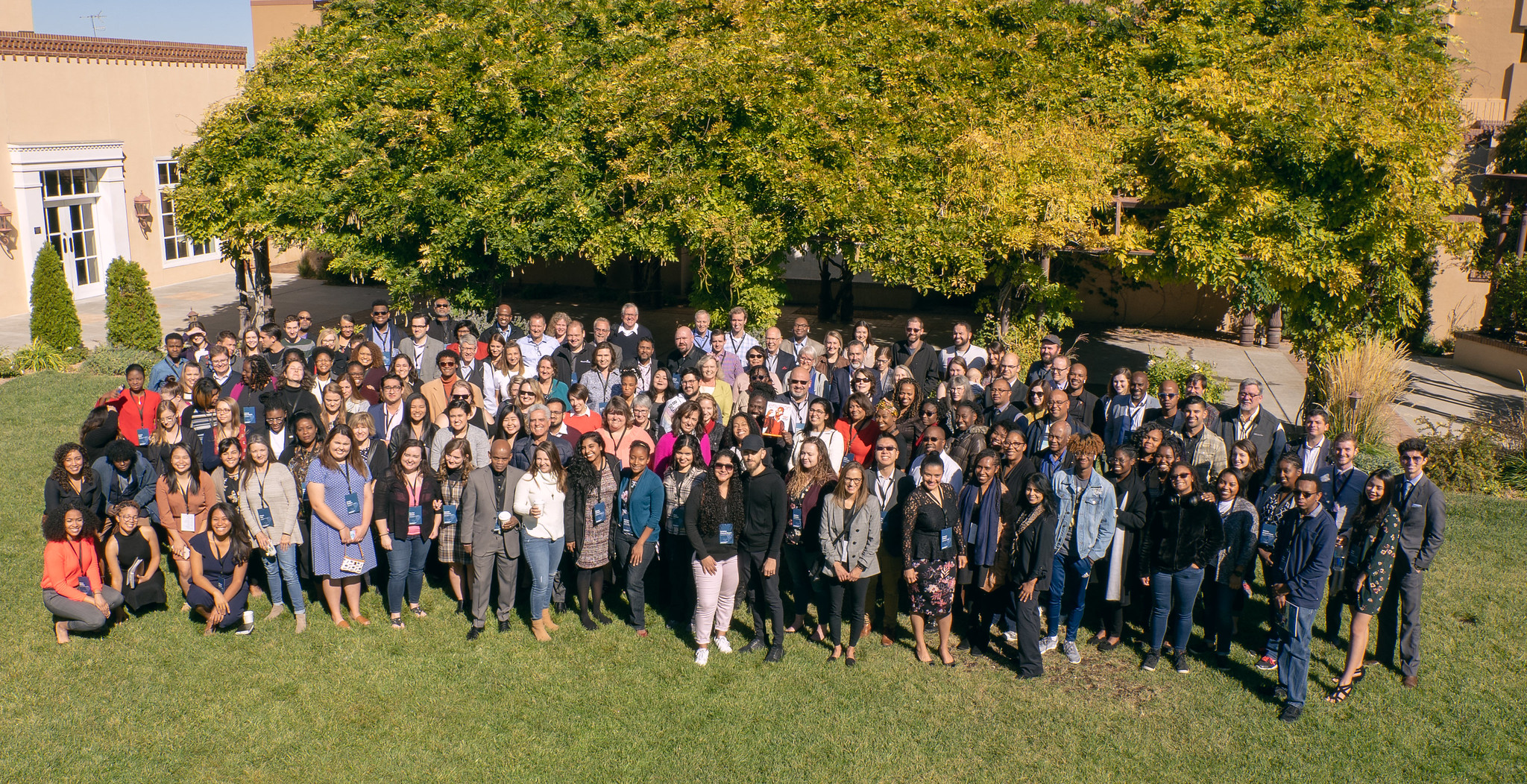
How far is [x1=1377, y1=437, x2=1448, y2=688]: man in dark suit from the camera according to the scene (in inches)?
277

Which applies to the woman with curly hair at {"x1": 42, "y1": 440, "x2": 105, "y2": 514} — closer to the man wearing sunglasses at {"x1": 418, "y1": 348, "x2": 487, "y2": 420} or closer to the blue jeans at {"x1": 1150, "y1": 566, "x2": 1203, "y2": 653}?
the man wearing sunglasses at {"x1": 418, "y1": 348, "x2": 487, "y2": 420}

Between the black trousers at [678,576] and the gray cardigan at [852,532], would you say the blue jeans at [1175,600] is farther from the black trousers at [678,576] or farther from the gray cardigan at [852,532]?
the black trousers at [678,576]

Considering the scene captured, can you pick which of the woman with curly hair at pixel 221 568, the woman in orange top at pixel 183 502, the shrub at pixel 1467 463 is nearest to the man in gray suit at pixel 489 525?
the woman with curly hair at pixel 221 568

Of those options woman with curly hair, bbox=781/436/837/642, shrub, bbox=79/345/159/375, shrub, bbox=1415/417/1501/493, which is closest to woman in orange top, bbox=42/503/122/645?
woman with curly hair, bbox=781/436/837/642

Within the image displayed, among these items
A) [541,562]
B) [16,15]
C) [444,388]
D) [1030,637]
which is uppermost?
[16,15]

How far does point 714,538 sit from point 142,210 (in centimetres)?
2028

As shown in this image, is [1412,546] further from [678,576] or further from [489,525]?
[489,525]

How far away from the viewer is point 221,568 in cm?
780

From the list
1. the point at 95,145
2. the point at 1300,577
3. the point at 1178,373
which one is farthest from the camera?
the point at 95,145

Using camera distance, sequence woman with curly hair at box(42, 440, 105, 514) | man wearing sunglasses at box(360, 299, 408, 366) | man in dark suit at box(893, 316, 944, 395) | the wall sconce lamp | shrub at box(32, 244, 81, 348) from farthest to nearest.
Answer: the wall sconce lamp, shrub at box(32, 244, 81, 348), man wearing sunglasses at box(360, 299, 408, 366), man in dark suit at box(893, 316, 944, 395), woman with curly hair at box(42, 440, 105, 514)

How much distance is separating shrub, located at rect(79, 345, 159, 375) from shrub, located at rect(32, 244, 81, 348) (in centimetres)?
54

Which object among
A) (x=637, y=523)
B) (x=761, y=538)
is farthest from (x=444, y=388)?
(x=761, y=538)

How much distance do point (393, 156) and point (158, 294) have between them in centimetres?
1239

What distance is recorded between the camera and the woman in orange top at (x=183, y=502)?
784 centimetres
